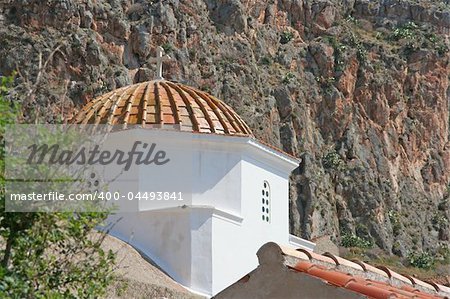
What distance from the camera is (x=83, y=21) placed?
7100 cm

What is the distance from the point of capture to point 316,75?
8475cm

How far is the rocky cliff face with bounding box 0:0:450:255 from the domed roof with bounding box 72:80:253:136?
4017 cm

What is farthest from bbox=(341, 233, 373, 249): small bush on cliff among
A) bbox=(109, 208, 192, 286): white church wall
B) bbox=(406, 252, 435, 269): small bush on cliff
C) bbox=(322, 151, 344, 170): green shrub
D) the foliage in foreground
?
the foliage in foreground

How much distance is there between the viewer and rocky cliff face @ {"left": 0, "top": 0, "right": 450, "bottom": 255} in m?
69.8

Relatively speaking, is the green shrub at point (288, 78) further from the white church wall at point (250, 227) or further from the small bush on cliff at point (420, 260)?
the white church wall at point (250, 227)

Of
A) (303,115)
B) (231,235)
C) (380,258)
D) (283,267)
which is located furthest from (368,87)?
(283,267)

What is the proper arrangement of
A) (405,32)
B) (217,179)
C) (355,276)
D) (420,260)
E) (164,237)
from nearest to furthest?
(355,276)
(164,237)
(217,179)
(420,260)
(405,32)

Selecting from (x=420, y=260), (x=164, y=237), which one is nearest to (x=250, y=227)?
(x=164, y=237)

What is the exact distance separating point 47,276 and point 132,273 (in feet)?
31.4

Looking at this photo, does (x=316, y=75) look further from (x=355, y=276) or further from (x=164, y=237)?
(x=355, y=276)

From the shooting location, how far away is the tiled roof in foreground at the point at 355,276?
13.1 metres

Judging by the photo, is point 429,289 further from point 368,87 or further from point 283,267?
point 368,87

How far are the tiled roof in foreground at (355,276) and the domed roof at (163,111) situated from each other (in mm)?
6662

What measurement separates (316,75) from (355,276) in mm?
70701
